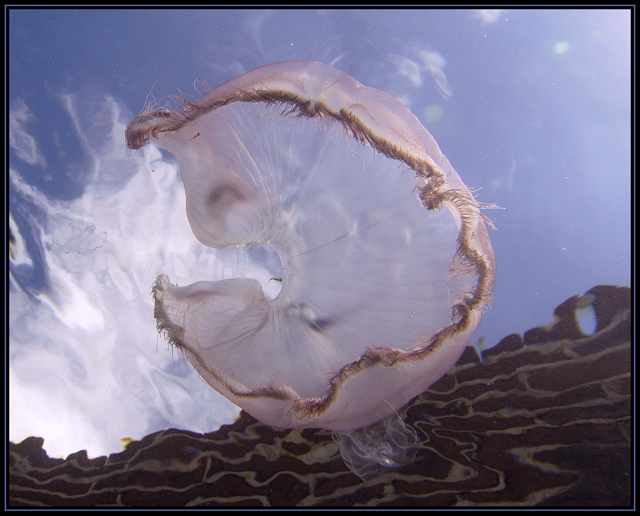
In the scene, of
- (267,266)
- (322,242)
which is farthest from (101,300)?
(322,242)

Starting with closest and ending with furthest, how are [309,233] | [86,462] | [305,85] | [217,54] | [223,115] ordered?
[305,85] → [223,115] → [309,233] → [217,54] → [86,462]

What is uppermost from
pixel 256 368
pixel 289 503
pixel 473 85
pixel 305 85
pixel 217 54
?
pixel 217 54

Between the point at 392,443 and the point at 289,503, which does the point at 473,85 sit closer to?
the point at 392,443

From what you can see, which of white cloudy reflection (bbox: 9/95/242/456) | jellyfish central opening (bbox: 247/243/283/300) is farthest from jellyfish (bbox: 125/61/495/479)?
white cloudy reflection (bbox: 9/95/242/456)

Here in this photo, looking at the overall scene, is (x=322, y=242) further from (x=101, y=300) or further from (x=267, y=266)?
(x=101, y=300)

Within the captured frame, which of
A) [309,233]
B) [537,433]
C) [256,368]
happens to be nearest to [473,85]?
[309,233]

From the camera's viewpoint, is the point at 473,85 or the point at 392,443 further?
the point at 392,443

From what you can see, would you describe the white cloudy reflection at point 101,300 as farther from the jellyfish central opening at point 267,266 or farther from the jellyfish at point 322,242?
the jellyfish at point 322,242
